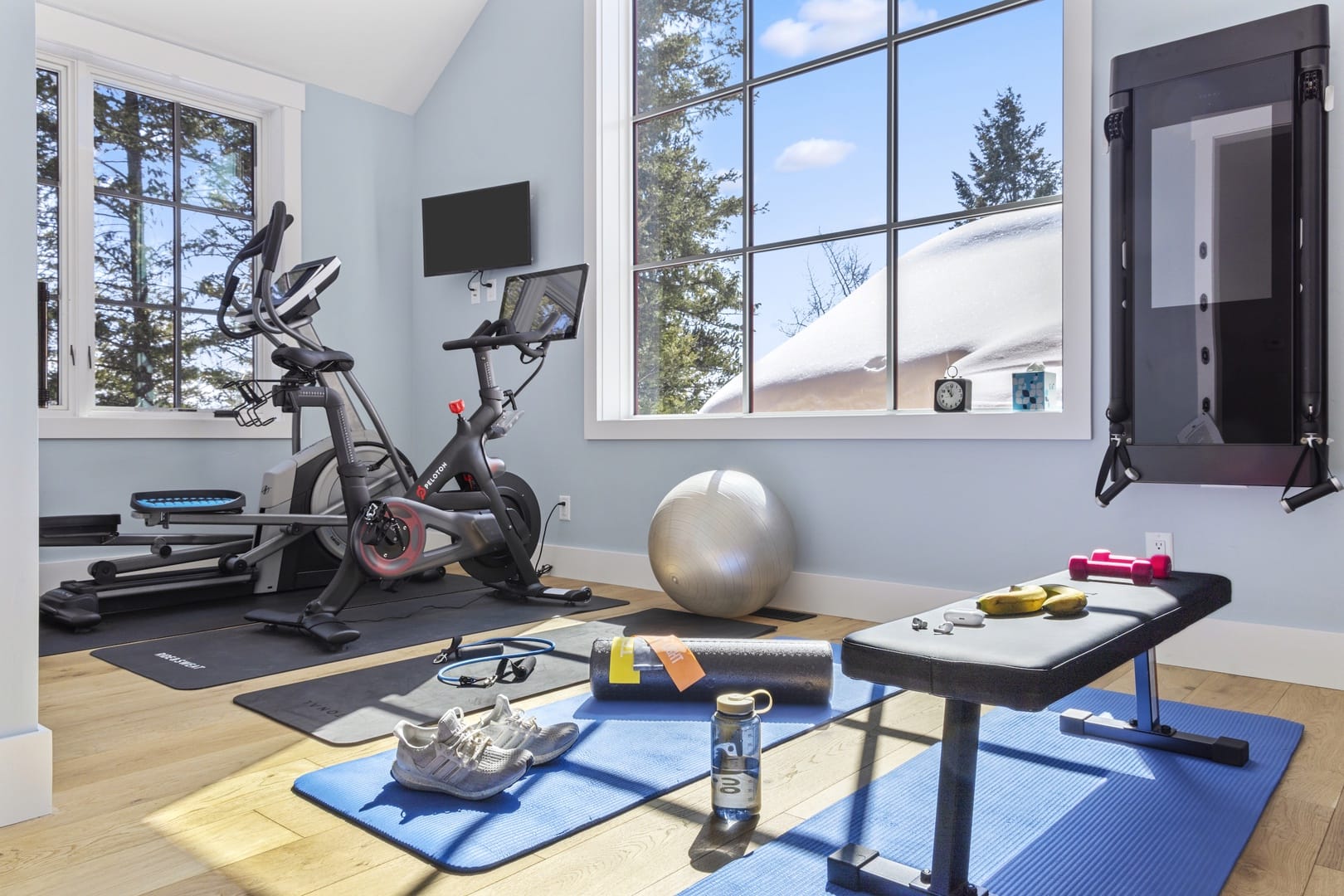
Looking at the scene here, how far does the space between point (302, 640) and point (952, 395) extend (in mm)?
2504

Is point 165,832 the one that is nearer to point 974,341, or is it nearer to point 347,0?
point 974,341

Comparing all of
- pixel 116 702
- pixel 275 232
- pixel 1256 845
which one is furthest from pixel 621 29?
pixel 1256 845

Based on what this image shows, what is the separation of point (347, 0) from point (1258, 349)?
4.52 m

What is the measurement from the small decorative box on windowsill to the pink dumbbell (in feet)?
4.25

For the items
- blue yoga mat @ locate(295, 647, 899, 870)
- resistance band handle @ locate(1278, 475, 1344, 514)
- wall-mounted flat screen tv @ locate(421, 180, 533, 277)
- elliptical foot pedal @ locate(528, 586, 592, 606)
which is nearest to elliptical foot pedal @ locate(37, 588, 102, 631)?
elliptical foot pedal @ locate(528, 586, 592, 606)

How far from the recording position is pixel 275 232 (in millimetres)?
3117

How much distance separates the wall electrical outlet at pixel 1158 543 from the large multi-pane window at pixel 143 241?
423 cm

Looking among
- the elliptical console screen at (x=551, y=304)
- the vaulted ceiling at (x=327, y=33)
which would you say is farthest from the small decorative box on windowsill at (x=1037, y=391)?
the vaulted ceiling at (x=327, y=33)

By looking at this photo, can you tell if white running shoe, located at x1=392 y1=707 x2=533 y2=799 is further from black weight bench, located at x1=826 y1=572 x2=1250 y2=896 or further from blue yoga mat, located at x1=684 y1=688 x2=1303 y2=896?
black weight bench, located at x1=826 y1=572 x2=1250 y2=896

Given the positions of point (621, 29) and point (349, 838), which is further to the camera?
point (621, 29)

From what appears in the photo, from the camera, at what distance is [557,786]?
6.01ft

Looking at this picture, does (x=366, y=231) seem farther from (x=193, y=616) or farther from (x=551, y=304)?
(x=193, y=616)

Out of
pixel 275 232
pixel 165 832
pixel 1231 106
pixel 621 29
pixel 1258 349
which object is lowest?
pixel 165 832

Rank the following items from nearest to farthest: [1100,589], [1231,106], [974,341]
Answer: [1100,589]
[1231,106]
[974,341]
